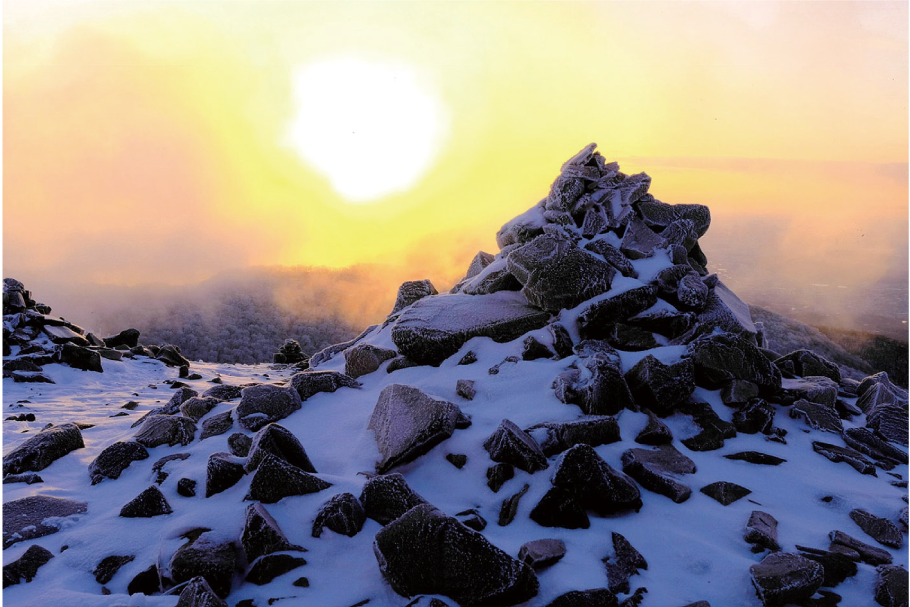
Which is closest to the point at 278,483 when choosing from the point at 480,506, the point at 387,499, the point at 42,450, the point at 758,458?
the point at 387,499

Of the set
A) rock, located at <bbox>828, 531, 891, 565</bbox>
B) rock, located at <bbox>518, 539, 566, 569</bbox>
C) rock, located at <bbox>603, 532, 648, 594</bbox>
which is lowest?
rock, located at <bbox>828, 531, 891, 565</bbox>

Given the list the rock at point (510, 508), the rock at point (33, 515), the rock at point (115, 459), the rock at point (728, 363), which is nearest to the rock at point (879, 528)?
the rock at point (728, 363)

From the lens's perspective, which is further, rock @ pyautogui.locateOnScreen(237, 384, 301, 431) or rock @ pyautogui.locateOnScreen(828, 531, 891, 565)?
rock @ pyautogui.locateOnScreen(237, 384, 301, 431)

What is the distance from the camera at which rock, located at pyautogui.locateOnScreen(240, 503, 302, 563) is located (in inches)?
173

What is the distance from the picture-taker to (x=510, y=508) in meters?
4.85

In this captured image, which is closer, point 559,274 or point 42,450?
point 42,450

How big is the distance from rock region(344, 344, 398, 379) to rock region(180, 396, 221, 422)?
6.29 feet

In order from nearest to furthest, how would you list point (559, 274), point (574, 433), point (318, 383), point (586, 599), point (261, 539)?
point (586, 599) < point (261, 539) < point (574, 433) < point (318, 383) < point (559, 274)

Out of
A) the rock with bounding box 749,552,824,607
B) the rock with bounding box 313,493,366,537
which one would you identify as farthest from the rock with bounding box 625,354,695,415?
the rock with bounding box 313,493,366,537

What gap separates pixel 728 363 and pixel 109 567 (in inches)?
251

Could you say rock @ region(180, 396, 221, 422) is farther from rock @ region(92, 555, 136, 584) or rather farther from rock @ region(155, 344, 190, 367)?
rock @ region(155, 344, 190, 367)

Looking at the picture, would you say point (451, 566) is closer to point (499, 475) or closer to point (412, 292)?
point (499, 475)

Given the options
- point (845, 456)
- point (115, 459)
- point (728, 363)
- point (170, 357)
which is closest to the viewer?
point (845, 456)

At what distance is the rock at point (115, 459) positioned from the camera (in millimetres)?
6137
